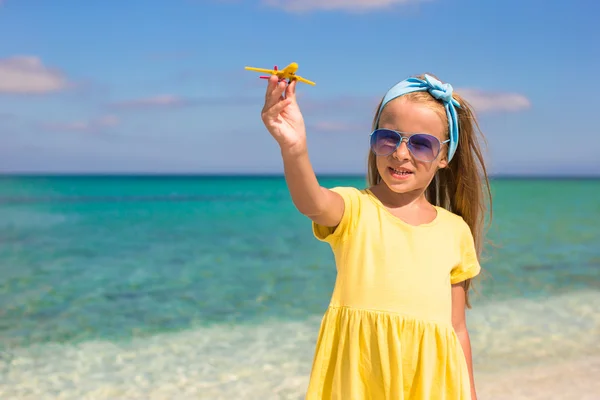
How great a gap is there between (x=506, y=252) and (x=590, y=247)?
6.43 feet

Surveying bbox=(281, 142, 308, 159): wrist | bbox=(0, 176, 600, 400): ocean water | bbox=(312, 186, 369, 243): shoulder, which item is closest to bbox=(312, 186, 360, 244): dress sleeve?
bbox=(312, 186, 369, 243): shoulder

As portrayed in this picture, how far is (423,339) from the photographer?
2.27 metres

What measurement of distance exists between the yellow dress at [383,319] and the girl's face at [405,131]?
4.1 inches

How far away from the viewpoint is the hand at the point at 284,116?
73.3 inches

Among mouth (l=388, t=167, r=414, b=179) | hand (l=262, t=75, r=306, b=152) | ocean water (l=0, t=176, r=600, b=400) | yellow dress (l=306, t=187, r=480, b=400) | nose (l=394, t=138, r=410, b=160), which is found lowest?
ocean water (l=0, t=176, r=600, b=400)

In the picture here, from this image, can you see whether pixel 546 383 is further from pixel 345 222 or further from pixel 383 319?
pixel 345 222

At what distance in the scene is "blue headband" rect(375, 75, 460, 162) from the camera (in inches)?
92.9

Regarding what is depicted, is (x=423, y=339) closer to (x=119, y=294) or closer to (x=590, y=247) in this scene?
(x=119, y=294)

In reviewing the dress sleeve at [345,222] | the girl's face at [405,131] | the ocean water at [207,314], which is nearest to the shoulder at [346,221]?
the dress sleeve at [345,222]

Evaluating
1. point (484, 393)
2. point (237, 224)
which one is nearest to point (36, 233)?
point (237, 224)

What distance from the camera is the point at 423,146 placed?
7.54 feet

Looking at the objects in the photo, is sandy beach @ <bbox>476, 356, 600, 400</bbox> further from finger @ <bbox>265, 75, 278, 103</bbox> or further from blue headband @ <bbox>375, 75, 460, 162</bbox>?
finger @ <bbox>265, 75, 278, 103</bbox>

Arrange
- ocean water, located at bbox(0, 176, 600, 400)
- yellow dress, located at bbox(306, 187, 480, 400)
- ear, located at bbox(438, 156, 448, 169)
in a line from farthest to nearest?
1. ocean water, located at bbox(0, 176, 600, 400)
2. ear, located at bbox(438, 156, 448, 169)
3. yellow dress, located at bbox(306, 187, 480, 400)

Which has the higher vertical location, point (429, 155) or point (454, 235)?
point (429, 155)
